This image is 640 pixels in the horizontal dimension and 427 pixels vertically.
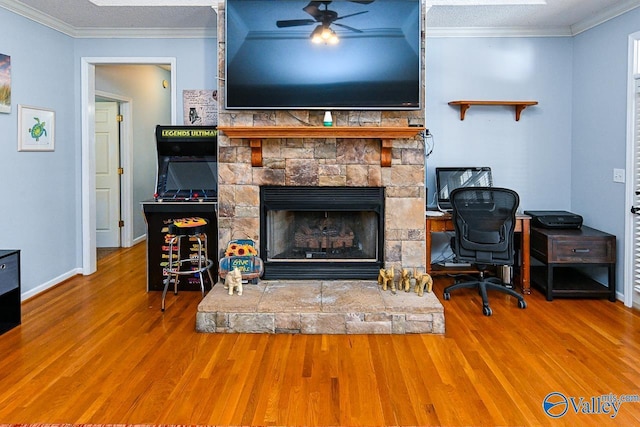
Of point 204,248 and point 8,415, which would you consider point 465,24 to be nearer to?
point 204,248

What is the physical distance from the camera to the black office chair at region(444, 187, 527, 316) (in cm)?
377

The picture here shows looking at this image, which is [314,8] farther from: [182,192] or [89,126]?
[89,126]

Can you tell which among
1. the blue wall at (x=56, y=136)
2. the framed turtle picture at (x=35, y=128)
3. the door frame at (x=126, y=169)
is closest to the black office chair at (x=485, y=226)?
the blue wall at (x=56, y=136)

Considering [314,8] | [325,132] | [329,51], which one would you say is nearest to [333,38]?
[329,51]

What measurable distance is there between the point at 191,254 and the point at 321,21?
223 cm

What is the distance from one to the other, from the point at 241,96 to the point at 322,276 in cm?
160

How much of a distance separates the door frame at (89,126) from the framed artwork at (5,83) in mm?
947

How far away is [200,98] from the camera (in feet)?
15.3

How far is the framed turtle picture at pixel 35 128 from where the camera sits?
156 inches

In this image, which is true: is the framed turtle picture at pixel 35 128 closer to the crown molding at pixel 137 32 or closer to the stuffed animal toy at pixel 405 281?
the crown molding at pixel 137 32

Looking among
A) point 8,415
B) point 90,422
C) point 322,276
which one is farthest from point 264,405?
point 322,276

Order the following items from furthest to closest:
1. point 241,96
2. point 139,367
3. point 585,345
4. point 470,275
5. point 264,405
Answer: point 470,275
point 241,96
point 585,345
point 139,367
point 264,405

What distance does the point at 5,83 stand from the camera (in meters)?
3.78

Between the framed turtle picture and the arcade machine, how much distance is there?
36.2 inches
